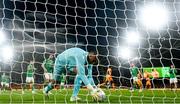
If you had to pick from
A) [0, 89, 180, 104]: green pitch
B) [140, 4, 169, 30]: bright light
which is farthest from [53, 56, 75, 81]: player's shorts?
[140, 4, 169, 30]: bright light

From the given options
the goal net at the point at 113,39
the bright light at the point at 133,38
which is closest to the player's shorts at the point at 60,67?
the goal net at the point at 113,39

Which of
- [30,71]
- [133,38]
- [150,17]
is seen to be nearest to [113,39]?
[150,17]

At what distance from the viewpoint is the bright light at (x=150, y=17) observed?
2152 centimetres

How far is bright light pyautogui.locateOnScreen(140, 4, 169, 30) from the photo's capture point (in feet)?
70.6

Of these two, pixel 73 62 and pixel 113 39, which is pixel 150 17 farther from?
pixel 73 62

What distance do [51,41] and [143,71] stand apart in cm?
710

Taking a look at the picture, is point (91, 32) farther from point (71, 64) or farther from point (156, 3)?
point (71, 64)

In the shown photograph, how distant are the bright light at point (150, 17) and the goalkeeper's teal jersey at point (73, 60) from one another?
1285 centimetres

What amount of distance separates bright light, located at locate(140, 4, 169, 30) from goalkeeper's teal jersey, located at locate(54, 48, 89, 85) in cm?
1285

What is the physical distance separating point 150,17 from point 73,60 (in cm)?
1507

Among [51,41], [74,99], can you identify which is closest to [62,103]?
[74,99]

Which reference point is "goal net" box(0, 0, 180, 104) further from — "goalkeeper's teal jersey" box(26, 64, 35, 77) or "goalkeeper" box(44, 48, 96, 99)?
"goalkeeper" box(44, 48, 96, 99)

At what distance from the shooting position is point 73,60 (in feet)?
28.7

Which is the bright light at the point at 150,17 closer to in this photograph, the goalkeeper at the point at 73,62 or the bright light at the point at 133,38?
the bright light at the point at 133,38
